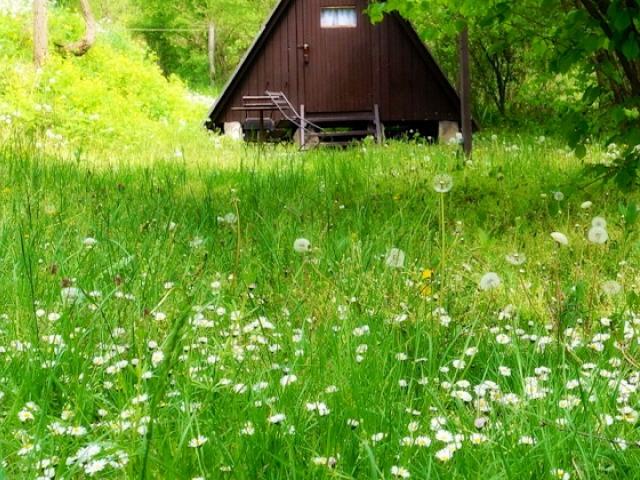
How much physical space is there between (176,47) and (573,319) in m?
48.7

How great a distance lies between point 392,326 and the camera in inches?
97.5

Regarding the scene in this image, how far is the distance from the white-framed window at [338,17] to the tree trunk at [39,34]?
7.33m

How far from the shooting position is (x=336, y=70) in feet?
67.5

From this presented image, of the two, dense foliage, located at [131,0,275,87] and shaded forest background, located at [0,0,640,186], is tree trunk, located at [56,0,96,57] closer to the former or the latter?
shaded forest background, located at [0,0,640,186]

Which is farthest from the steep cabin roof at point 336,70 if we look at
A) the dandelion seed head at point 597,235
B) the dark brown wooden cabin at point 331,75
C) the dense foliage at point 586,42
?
the dandelion seed head at point 597,235

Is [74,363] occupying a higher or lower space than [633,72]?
lower

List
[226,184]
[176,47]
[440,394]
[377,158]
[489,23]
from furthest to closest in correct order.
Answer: [176,47] < [377,158] < [226,184] < [489,23] < [440,394]

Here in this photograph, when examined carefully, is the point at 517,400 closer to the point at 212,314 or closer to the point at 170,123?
the point at 212,314

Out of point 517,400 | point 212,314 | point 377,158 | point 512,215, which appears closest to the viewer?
point 517,400

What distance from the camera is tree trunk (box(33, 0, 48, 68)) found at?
52.1ft

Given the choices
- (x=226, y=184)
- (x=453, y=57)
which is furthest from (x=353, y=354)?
(x=453, y=57)

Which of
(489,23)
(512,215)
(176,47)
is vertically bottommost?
(512,215)

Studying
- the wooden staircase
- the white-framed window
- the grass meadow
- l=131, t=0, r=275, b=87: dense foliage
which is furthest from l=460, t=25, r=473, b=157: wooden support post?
l=131, t=0, r=275, b=87: dense foliage

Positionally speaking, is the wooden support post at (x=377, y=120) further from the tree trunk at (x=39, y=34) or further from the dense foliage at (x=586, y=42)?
the dense foliage at (x=586, y=42)
